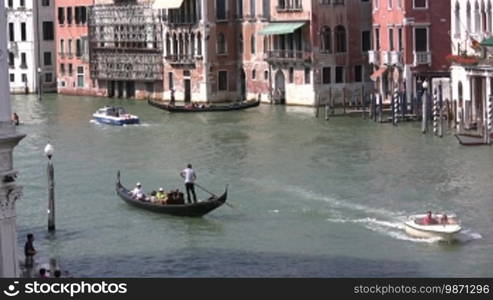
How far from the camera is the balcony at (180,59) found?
4222 cm

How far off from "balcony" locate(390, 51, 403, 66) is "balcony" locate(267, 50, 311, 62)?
11.1ft

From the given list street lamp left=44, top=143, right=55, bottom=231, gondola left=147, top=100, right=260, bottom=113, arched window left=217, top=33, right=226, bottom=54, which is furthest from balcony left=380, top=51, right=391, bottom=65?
street lamp left=44, top=143, right=55, bottom=231

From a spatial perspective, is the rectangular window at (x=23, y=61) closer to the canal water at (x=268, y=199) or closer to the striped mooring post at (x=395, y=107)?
the canal water at (x=268, y=199)

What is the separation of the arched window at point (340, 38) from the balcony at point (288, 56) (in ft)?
2.62

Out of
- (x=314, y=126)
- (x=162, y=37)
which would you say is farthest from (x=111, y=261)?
(x=162, y=37)

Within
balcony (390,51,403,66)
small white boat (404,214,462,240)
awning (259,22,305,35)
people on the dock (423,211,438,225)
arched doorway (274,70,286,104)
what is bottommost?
small white boat (404,214,462,240)

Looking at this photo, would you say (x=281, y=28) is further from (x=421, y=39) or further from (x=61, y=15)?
(x=61, y=15)

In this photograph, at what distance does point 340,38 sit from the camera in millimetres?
38969

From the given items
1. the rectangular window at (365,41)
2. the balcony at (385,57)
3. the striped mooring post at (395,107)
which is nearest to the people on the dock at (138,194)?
the striped mooring post at (395,107)

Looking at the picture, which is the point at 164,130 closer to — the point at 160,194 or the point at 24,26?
the point at 160,194

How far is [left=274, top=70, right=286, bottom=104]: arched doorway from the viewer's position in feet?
131

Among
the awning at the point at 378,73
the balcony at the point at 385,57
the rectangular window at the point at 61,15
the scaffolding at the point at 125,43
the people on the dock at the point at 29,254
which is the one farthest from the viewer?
the rectangular window at the point at 61,15

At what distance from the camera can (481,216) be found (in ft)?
63.1

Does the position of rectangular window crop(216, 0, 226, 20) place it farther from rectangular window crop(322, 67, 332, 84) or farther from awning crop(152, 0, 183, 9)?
rectangular window crop(322, 67, 332, 84)
